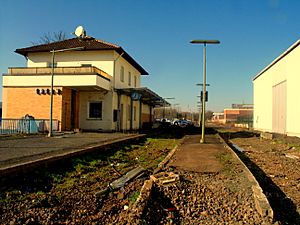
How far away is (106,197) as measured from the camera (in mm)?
6035

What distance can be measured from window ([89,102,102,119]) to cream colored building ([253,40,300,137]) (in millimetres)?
16010

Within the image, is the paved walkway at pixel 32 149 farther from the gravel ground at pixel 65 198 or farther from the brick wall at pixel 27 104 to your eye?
the brick wall at pixel 27 104

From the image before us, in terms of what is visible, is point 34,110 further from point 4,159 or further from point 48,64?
point 4,159

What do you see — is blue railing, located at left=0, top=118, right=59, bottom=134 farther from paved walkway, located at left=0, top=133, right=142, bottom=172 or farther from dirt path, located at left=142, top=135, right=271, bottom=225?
dirt path, located at left=142, top=135, right=271, bottom=225

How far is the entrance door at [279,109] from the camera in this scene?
93.1ft

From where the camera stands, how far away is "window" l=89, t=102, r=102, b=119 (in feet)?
77.7

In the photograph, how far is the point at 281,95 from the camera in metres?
29.5

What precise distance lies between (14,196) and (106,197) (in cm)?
177

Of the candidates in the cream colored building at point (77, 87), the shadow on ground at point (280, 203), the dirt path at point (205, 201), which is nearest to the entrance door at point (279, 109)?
the cream colored building at point (77, 87)

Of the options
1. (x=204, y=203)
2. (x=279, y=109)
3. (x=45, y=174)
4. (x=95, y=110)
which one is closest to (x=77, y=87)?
(x=95, y=110)

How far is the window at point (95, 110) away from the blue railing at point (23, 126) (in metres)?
4.49

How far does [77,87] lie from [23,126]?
190 inches

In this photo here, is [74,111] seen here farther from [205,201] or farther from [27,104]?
[205,201]

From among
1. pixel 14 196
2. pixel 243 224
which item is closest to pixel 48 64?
pixel 14 196
